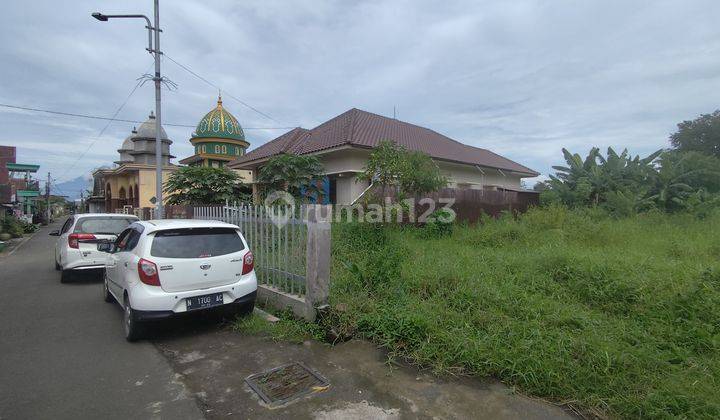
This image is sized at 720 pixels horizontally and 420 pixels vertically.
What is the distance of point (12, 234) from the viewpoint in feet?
65.1

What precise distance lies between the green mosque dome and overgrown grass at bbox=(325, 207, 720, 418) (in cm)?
1963

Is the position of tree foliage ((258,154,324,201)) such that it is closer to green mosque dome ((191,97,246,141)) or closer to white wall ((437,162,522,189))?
white wall ((437,162,522,189))

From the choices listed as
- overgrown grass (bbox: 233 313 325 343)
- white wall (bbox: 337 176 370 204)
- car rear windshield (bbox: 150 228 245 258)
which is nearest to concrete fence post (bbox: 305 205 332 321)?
overgrown grass (bbox: 233 313 325 343)

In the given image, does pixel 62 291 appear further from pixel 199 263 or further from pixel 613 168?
pixel 613 168

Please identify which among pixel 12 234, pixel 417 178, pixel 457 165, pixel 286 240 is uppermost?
pixel 457 165

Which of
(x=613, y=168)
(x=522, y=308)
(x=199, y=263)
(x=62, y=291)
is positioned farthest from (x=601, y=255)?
(x=62, y=291)

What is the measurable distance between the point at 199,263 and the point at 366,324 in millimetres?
2133

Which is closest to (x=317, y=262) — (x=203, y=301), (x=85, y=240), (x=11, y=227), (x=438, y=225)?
(x=203, y=301)

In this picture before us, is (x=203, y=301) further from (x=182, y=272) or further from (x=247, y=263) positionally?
(x=247, y=263)

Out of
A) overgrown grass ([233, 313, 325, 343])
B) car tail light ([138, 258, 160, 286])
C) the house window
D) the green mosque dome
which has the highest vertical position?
the green mosque dome

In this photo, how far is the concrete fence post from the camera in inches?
178

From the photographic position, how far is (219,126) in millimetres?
23234

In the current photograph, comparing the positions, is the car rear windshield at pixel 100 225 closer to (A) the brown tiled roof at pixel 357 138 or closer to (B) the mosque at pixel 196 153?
(A) the brown tiled roof at pixel 357 138

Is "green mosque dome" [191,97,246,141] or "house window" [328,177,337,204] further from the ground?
"green mosque dome" [191,97,246,141]
